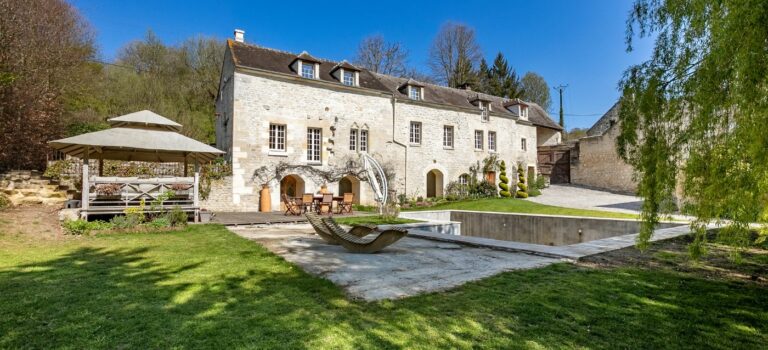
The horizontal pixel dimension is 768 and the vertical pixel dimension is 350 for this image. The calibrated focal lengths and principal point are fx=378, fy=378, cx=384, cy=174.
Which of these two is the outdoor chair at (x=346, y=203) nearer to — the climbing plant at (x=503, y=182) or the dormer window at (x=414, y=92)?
the dormer window at (x=414, y=92)

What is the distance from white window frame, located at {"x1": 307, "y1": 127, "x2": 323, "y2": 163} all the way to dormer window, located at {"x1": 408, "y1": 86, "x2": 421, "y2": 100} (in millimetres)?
5874

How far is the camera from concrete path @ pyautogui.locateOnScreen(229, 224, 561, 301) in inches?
173

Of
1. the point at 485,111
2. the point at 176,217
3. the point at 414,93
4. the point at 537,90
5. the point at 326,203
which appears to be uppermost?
the point at 537,90

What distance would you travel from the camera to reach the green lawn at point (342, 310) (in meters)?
2.88

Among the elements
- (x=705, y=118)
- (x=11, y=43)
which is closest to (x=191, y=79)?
(x=11, y=43)

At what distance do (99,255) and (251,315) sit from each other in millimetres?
4247

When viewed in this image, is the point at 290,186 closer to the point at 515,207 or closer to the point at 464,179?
the point at 464,179

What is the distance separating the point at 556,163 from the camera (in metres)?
27.3

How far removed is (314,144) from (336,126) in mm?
1367

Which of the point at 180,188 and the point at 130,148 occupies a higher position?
the point at 130,148

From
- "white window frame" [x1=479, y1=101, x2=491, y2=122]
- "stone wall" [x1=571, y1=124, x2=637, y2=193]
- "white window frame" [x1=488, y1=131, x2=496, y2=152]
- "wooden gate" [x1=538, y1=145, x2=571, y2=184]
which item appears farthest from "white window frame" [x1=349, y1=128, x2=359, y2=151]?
"wooden gate" [x1=538, y1=145, x2=571, y2=184]

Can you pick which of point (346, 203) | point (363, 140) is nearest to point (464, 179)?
point (363, 140)

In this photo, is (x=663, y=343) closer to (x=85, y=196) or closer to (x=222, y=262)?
(x=222, y=262)

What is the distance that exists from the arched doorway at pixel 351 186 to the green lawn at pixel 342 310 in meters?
13.4
